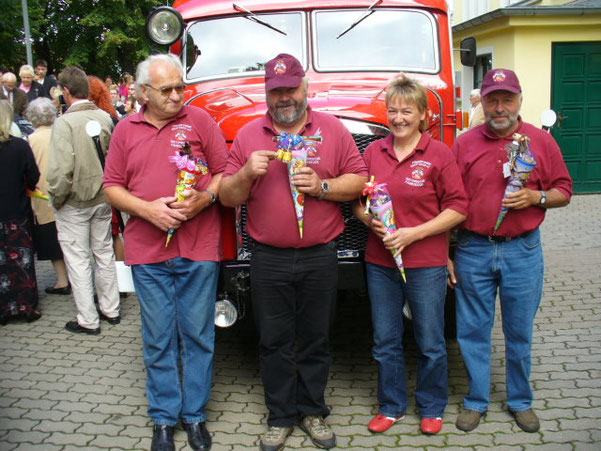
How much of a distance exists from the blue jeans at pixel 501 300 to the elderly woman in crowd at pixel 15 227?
399cm

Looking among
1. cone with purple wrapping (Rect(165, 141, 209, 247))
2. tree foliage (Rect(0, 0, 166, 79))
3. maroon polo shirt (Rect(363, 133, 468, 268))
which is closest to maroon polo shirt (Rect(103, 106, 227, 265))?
cone with purple wrapping (Rect(165, 141, 209, 247))

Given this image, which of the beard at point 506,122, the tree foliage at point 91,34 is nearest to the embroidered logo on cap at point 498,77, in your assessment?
the beard at point 506,122

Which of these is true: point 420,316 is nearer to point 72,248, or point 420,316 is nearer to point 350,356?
point 350,356

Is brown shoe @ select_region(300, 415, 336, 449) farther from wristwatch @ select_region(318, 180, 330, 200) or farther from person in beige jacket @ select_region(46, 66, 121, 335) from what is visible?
person in beige jacket @ select_region(46, 66, 121, 335)

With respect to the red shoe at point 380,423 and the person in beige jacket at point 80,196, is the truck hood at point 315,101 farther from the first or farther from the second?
the red shoe at point 380,423

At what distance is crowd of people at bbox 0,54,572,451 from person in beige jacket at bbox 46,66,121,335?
195 cm

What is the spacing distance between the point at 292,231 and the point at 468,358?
1350 millimetres

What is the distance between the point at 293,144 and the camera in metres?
3.35

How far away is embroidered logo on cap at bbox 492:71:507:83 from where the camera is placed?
11.8 feet

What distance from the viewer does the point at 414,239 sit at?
11.7 feet

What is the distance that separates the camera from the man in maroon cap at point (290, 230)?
3.47 m

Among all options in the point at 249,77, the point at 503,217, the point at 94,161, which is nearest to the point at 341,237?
the point at 503,217

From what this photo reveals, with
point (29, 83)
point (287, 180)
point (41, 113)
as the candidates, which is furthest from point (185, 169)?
point (29, 83)

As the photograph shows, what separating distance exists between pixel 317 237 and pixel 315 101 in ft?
3.69
